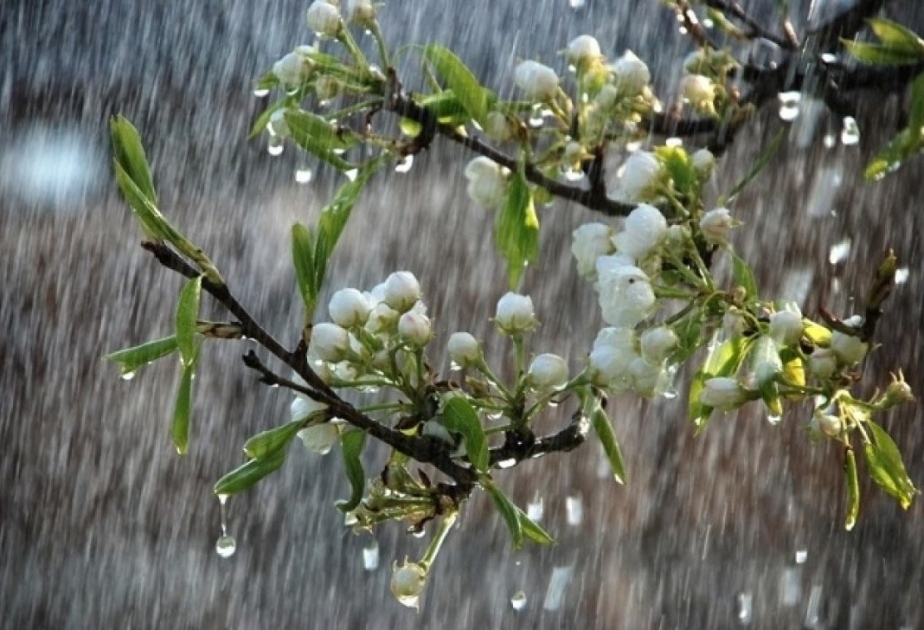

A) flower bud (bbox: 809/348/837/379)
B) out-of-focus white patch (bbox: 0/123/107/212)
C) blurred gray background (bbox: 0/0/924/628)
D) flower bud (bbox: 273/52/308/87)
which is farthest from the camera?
out-of-focus white patch (bbox: 0/123/107/212)

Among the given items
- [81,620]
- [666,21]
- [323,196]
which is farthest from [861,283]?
[81,620]

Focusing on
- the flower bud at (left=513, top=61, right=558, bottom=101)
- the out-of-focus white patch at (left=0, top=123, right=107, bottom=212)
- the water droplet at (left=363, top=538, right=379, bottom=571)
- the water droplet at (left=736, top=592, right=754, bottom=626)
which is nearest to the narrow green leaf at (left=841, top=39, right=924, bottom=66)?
the flower bud at (left=513, top=61, right=558, bottom=101)

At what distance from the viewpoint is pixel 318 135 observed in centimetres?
52

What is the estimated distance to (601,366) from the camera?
45 cm

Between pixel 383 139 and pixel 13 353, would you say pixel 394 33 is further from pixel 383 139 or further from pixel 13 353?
pixel 383 139

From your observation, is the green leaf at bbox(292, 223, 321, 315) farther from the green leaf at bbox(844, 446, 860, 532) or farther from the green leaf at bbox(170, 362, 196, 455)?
the green leaf at bbox(844, 446, 860, 532)

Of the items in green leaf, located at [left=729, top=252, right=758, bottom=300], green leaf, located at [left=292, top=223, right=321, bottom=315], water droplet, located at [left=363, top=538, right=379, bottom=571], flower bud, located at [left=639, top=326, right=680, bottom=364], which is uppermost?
green leaf, located at [left=729, top=252, right=758, bottom=300]

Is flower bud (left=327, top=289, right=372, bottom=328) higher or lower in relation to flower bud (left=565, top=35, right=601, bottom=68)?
lower

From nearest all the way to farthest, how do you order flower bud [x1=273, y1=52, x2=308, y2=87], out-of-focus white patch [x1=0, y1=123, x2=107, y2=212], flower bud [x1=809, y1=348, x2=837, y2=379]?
flower bud [x1=809, y1=348, x2=837, y2=379] < flower bud [x1=273, y1=52, x2=308, y2=87] < out-of-focus white patch [x1=0, y1=123, x2=107, y2=212]

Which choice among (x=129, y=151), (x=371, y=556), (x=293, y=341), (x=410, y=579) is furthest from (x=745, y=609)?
(x=129, y=151)

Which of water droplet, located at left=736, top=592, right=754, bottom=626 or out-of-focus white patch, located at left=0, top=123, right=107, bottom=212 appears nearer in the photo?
water droplet, located at left=736, top=592, right=754, bottom=626

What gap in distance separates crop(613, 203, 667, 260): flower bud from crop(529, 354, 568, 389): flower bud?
1.9 inches

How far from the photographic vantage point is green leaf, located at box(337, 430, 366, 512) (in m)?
0.45

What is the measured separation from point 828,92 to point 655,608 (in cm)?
84
